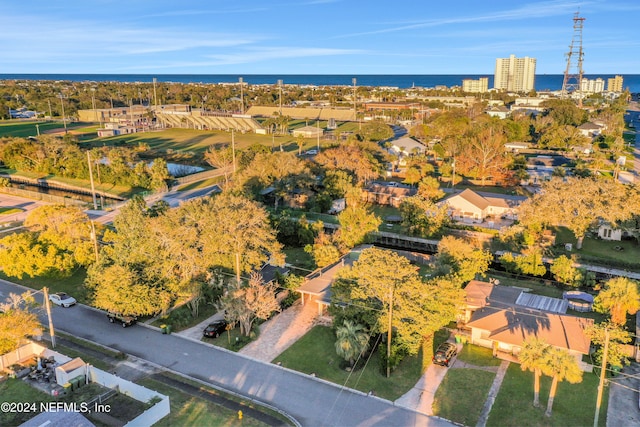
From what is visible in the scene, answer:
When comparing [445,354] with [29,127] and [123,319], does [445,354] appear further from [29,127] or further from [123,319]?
[29,127]

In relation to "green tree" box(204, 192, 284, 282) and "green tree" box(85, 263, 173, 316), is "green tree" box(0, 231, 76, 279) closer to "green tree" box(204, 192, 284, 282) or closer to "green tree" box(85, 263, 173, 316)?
"green tree" box(85, 263, 173, 316)

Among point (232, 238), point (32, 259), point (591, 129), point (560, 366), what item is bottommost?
point (560, 366)

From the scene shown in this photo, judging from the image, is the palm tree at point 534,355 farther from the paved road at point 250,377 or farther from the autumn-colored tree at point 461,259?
the autumn-colored tree at point 461,259

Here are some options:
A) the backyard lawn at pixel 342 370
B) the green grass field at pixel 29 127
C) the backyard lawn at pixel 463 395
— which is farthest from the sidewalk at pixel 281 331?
the green grass field at pixel 29 127

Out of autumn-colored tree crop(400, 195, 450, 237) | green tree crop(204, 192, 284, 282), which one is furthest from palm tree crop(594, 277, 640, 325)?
green tree crop(204, 192, 284, 282)

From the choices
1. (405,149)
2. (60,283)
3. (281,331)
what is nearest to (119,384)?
(281,331)

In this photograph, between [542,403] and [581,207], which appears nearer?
[542,403]

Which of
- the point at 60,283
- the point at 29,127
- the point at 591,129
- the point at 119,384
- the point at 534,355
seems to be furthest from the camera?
the point at 29,127
